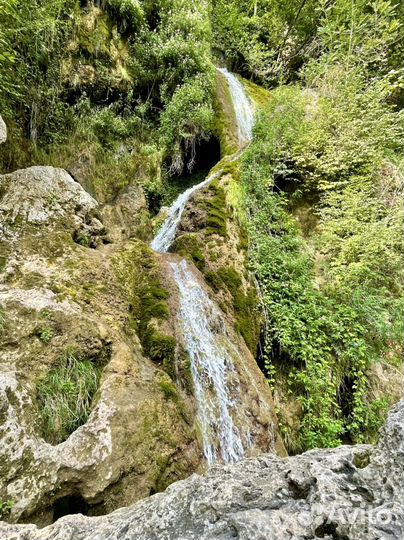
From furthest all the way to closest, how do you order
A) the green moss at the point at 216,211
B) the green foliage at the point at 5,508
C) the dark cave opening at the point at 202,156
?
the dark cave opening at the point at 202,156 < the green moss at the point at 216,211 < the green foliage at the point at 5,508

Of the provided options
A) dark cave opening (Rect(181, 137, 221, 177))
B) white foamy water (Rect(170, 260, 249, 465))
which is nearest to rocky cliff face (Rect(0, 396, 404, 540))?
white foamy water (Rect(170, 260, 249, 465))

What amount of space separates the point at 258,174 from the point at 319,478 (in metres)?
6.37

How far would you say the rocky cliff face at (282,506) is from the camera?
1.26 m

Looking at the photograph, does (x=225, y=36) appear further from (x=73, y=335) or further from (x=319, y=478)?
(x=319, y=478)

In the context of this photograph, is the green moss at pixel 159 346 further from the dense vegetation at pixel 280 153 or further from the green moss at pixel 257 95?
the green moss at pixel 257 95

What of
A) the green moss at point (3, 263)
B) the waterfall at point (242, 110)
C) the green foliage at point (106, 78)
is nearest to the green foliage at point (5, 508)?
the green moss at point (3, 263)

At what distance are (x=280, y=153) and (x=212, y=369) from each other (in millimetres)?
5894

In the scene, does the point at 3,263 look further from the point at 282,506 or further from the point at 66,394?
the point at 282,506

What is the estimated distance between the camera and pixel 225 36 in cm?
1248

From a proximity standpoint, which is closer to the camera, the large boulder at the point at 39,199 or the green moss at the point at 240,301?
the large boulder at the point at 39,199

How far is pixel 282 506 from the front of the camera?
1.44 metres

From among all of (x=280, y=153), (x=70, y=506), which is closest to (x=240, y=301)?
(x=70, y=506)

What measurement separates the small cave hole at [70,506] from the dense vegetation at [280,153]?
57.4 inches

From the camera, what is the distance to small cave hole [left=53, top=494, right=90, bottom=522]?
2116 mm
